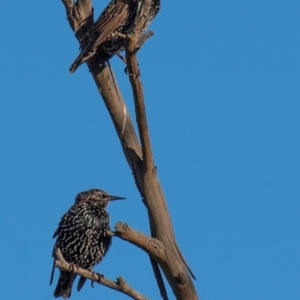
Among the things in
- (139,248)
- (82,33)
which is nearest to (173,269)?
(139,248)

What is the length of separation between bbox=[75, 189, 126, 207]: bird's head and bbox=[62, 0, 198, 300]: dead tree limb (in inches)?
61.8

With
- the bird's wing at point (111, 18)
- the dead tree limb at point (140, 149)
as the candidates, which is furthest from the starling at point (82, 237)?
the bird's wing at point (111, 18)

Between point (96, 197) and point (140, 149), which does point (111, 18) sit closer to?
point (140, 149)

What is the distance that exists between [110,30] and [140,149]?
133 centimetres

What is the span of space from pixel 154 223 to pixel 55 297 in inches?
87.6

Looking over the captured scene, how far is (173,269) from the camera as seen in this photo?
6.17 metres

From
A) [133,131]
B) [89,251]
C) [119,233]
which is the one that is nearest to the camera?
[119,233]

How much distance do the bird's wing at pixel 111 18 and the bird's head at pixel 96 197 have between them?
1736mm

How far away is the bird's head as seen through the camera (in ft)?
27.2

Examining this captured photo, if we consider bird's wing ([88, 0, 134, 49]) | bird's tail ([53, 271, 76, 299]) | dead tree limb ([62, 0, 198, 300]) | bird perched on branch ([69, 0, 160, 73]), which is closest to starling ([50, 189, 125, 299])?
bird's tail ([53, 271, 76, 299])

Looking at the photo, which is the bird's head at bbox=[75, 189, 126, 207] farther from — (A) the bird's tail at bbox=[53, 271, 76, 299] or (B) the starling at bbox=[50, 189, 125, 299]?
(A) the bird's tail at bbox=[53, 271, 76, 299]

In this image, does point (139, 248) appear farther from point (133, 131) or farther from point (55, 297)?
point (55, 297)

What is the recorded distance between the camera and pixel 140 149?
21.9 feet

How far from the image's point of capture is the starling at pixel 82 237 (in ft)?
26.1
